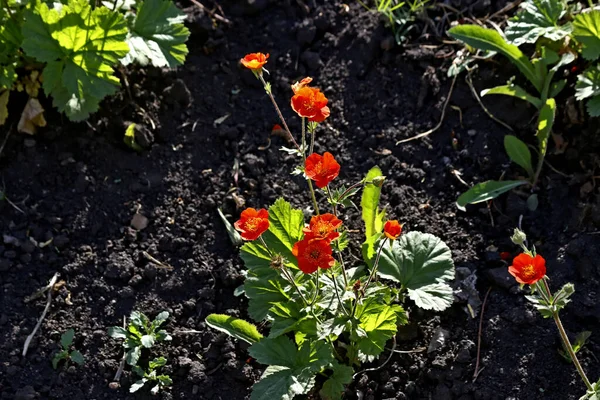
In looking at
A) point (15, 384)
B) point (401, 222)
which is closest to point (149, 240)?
point (15, 384)

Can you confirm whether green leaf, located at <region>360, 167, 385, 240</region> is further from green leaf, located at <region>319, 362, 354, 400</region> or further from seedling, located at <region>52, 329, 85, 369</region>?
seedling, located at <region>52, 329, 85, 369</region>

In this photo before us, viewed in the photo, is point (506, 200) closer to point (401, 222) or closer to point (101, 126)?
point (401, 222)

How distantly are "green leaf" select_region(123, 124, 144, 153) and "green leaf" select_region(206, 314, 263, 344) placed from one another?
1154mm

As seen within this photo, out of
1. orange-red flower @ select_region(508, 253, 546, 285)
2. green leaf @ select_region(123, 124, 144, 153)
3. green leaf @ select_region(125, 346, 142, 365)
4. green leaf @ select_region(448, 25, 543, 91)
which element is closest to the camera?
orange-red flower @ select_region(508, 253, 546, 285)

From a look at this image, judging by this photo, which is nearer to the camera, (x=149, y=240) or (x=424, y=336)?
(x=424, y=336)

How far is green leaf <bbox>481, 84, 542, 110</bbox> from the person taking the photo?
375cm

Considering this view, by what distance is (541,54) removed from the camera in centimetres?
382

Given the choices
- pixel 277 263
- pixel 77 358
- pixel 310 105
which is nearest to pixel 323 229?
pixel 277 263

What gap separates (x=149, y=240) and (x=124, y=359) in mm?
615

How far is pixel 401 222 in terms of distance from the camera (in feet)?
12.0

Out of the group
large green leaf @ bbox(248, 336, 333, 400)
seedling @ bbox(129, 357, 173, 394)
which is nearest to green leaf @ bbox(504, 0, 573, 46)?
large green leaf @ bbox(248, 336, 333, 400)

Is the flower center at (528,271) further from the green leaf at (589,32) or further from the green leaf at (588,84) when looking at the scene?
the green leaf at (589,32)

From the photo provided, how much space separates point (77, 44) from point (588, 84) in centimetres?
242

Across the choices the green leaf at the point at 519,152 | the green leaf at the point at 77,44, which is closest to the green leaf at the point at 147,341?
the green leaf at the point at 77,44
